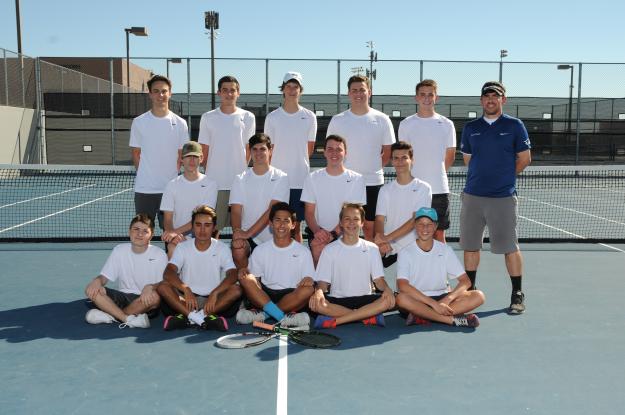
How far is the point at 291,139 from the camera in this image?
5.74 metres

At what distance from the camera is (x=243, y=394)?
3643 mm

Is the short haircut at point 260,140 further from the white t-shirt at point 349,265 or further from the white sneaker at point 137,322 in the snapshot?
the white sneaker at point 137,322

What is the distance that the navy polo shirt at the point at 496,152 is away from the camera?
5430 millimetres

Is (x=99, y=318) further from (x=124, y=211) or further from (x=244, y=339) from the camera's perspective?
(x=124, y=211)

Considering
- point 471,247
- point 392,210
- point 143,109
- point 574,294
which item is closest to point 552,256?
point 574,294

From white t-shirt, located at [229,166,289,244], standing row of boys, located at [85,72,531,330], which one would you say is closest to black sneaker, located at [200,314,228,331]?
standing row of boys, located at [85,72,531,330]

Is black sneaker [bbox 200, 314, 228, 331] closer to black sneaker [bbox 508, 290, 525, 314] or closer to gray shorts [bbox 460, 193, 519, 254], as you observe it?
gray shorts [bbox 460, 193, 519, 254]

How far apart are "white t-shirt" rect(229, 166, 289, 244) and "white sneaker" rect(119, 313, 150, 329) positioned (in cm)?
120

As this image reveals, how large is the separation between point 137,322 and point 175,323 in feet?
1.01

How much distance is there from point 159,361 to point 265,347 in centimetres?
72

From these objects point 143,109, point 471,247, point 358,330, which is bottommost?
point 358,330

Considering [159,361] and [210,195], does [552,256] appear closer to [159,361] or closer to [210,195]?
[210,195]

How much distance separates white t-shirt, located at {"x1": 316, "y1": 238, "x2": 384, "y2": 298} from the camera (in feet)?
16.6

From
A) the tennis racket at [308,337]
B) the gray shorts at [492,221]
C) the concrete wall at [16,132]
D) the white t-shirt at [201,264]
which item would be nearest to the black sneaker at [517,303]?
the gray shorts at [492,221]
